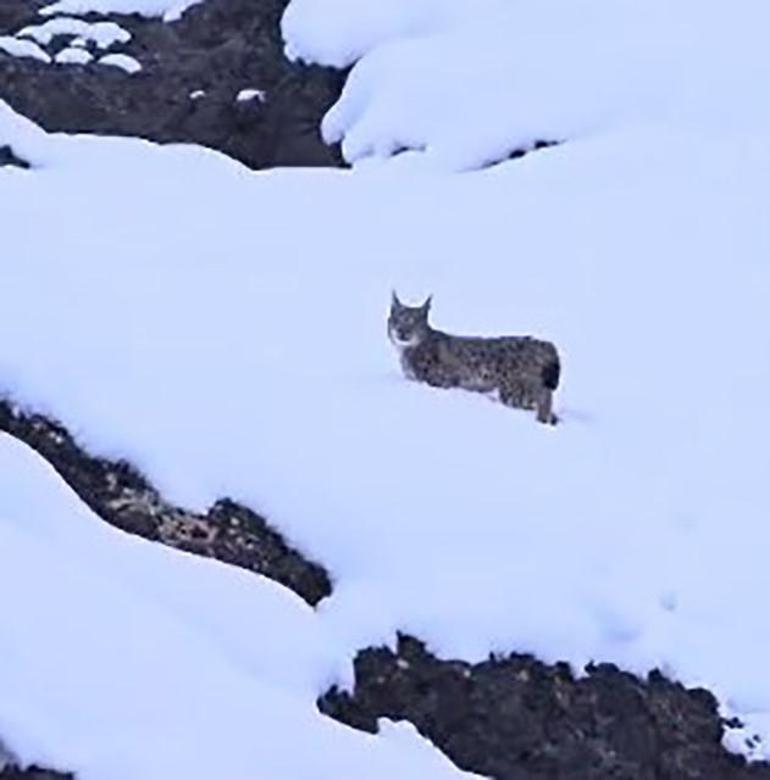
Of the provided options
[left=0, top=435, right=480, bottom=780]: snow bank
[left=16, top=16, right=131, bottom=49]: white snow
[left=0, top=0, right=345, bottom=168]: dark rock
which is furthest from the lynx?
[left=16, top=16, right=131, bottom=49]: white snow

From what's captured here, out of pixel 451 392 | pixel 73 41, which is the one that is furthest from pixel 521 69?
pixel 451 392

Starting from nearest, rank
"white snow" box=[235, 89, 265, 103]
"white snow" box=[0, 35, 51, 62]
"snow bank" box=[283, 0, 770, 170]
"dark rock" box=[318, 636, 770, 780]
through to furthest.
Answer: "dark rock" box=[318, 636, 770, 780] → "snow bank" box=[283, 0, 770, 170] → "white snow" box=[235, 89, 265, 103] → "white snow" box=[0, 35, 51, 62]

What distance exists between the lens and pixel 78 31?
18.4 metres

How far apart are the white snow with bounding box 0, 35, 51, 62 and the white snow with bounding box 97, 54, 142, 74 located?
0.46 meters

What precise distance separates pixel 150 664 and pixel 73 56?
11.5 m

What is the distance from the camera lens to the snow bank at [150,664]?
269 inches

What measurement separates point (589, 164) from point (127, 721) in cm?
929

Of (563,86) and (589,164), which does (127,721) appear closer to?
(589,164)

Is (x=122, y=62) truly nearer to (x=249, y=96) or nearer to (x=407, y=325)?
(x=249, y=96)

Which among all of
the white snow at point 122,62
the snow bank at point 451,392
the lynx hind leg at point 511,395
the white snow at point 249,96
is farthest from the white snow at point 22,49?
the lynx hind leg at point 511,395

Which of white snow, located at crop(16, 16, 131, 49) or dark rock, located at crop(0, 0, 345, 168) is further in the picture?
white snow, located at crop(16, 16, 131, 49)

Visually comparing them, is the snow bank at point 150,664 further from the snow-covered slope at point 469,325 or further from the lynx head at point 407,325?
the lynx head at point 407,325

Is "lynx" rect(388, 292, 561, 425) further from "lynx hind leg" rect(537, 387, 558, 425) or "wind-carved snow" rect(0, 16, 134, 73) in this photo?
"wind-carved snow" rect(0, 16, 134, 73)

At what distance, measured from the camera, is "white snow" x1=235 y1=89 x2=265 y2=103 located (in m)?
17.8
